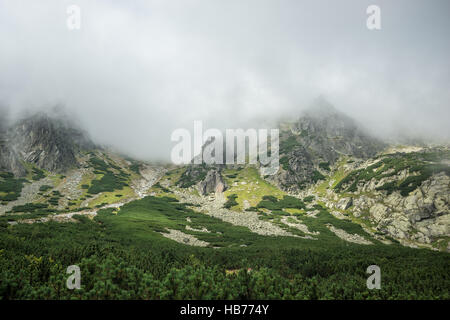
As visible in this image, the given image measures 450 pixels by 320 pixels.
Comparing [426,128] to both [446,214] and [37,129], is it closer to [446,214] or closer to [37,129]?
[446,214]

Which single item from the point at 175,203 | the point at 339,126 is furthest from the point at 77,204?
the point at 339,126

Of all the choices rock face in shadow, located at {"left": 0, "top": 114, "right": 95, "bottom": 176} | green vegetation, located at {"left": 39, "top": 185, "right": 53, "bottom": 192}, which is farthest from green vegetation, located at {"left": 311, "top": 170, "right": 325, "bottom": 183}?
rock face in shadow, located at {"left": 0, "top": 114, "right": 95, "bottom": 176}

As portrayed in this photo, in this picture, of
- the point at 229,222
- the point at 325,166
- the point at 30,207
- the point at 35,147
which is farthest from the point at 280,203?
the point at 35,147

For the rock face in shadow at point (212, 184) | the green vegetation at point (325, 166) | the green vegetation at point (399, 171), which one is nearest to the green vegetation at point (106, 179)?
the rock face in shadow at point (212, 184)

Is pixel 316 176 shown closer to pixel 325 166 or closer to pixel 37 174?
pixel 325 166

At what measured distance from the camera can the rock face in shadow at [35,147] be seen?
341 ft

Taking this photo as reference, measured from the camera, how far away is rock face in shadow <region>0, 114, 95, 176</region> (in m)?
104

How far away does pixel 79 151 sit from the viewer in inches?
6235

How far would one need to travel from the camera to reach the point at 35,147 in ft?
404

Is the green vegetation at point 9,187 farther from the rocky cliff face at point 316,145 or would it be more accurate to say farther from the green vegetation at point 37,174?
the rocky cliff face at point 316,145

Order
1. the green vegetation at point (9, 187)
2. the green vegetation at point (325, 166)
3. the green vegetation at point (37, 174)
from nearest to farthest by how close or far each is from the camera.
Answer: the green vegetation at point (9, 187) → the green vegetation at point (37, 174) → the green vegetation at point (325, 166)
